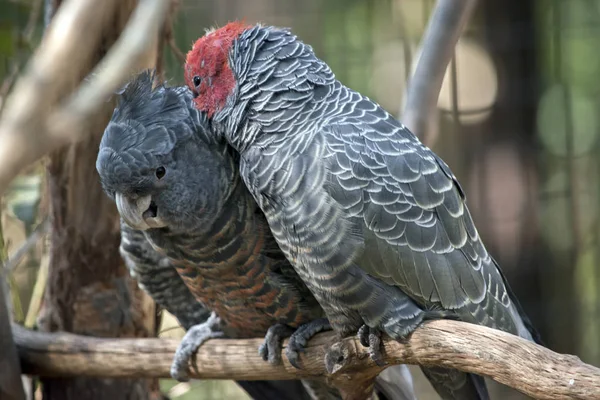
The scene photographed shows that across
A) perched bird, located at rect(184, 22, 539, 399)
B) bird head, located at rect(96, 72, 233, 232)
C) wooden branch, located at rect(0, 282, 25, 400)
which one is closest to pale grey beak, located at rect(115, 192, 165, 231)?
bird head, located at rect(96, 72, 233, 232)

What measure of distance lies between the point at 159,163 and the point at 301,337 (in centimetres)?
55

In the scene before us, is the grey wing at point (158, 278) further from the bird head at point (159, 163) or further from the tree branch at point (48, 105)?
the tree branch at point (48, 105)

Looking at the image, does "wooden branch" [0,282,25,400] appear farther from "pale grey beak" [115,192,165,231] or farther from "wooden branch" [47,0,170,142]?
"wooden branch" [47,0,170,142]

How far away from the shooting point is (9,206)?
94.3 inches

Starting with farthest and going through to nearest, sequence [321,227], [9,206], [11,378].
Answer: [9,206] < [11,378] < [321,227]

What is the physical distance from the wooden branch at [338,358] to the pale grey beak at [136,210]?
451 millimetres

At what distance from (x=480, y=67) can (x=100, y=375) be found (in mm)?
2055

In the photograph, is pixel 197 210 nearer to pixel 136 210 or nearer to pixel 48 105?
pixel 136 210

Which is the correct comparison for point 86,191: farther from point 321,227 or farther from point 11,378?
point 321,227

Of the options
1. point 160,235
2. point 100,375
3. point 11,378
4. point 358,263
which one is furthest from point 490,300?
point 11,378

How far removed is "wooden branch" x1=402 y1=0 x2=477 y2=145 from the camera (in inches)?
72.2

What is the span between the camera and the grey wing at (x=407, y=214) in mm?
1407

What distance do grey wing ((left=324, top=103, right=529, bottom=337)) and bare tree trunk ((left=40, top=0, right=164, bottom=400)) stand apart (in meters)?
0.84

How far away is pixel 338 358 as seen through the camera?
61.1 inches
